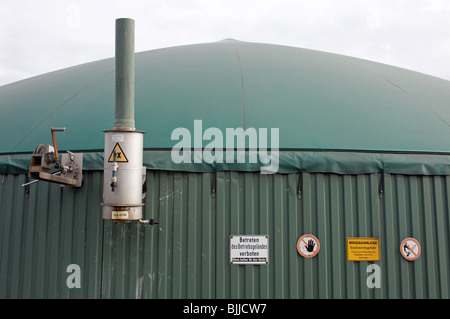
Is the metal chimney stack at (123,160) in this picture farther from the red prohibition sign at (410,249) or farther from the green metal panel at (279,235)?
the red prohibition sign at (410,249)

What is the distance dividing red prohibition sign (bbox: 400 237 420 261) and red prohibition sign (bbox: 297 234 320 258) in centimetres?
117

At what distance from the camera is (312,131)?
248 inches

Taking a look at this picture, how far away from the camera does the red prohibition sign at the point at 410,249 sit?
19.8 feet

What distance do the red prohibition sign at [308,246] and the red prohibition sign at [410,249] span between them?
1173 millimetres

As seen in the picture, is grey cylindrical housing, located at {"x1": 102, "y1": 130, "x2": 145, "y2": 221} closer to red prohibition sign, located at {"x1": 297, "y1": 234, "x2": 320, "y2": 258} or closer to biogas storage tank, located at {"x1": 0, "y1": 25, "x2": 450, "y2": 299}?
biogas storage tank, located at {"x1": 0, "y1": 25, "x2": 450, "y2": 299}

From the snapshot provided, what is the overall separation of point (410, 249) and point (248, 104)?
9.93ft

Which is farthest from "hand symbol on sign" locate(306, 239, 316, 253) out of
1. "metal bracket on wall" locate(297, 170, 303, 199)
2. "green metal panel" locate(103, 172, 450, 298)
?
"metal bracket on wall" locate(297, 170, 303, 199)

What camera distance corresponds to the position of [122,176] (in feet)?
17.3

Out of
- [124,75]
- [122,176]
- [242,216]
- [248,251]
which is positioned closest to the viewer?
[122,176]

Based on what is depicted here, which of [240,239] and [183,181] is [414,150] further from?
[183,181]

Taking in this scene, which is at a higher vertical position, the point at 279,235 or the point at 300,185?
the point at 300,185

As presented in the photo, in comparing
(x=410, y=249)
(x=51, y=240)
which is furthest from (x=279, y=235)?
(x=51, y=240)

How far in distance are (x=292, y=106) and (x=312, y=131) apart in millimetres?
644

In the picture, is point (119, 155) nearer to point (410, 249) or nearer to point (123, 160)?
point (123, 160)
